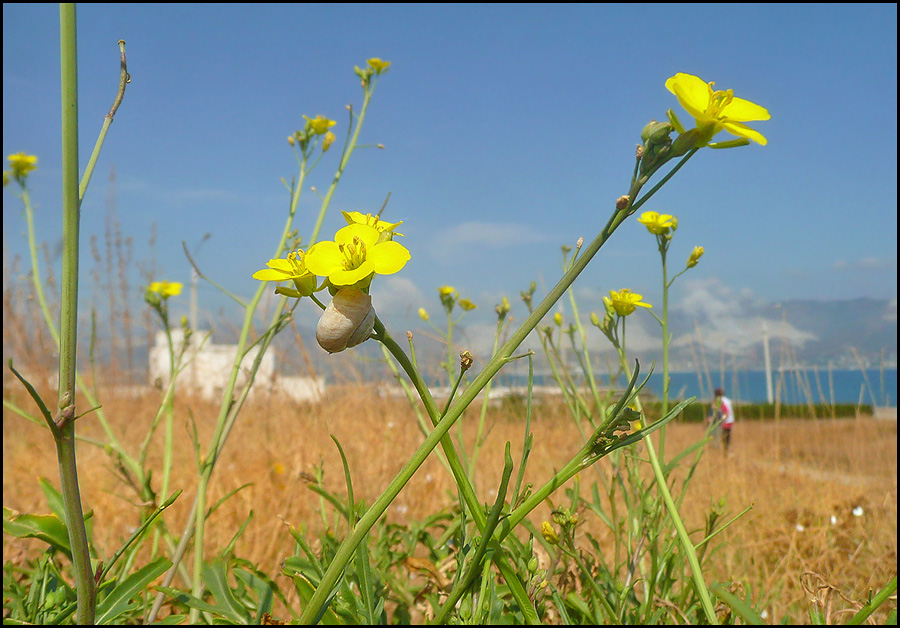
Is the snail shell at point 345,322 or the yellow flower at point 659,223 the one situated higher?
the yellow flower at point 659,223

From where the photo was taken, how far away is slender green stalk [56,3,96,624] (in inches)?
16.7

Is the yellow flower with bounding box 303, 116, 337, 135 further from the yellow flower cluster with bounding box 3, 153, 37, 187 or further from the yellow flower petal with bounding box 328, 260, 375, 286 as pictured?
the yellow flower petal with bounding box 328, 260, 375, 286

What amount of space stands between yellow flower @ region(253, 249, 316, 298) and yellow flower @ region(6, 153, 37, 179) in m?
1.29

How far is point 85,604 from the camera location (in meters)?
0.48

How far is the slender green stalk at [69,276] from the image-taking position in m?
0.43

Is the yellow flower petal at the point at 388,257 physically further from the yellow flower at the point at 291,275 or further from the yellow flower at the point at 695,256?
the yellow flower at the point at 695,256

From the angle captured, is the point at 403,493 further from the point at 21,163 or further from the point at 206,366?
the point at 206,366

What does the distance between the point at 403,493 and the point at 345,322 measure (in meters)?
1.97

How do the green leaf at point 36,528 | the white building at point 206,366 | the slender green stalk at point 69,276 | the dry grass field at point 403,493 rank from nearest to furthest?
the slender green stalk at point 69,276, the green leaf at point 36,528, the dry grass field at point 403,493, the white building at point 206,366

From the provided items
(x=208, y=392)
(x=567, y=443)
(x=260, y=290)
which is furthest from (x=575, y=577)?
(x=208, y=392)

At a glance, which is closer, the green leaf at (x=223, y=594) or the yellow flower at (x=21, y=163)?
the green leaf at (x=223, y=594)

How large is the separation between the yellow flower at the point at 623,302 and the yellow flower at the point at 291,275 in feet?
2.07

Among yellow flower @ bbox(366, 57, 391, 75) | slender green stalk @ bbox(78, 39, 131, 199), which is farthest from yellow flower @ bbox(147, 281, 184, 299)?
slender green stalk @ bbox(78, 39, 131, 199)

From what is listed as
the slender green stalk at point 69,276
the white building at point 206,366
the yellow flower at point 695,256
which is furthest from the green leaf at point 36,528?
the white building at point 206,366
